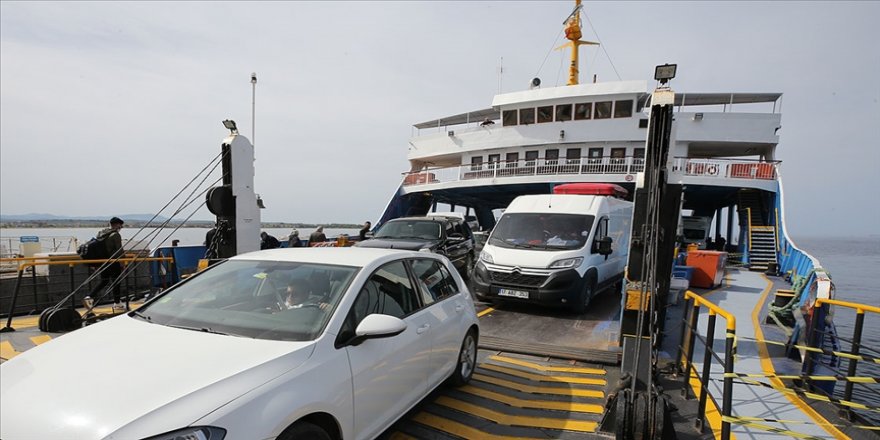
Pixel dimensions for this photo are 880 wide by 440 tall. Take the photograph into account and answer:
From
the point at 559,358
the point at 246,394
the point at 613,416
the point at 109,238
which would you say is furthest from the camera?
the point at 109,238

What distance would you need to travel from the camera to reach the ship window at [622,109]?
691 inches

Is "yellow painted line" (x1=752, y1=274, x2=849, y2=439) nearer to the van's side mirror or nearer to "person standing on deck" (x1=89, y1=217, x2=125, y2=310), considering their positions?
the van's side mirror

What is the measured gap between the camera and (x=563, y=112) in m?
18.7

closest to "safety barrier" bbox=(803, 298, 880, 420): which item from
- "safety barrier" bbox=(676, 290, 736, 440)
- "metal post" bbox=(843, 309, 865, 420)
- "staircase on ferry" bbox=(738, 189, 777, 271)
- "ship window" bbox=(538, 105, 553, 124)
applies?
"metal post" bbox=(843, 309, 865, 420)

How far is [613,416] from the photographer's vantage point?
136 inches

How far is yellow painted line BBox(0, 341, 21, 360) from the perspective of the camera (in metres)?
4.64

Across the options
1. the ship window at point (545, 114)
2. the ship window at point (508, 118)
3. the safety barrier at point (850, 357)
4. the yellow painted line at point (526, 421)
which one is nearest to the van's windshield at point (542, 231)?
the safety barrier at point (850, 357)

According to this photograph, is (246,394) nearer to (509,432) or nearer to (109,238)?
(509,432)

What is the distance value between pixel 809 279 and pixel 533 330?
446 cm

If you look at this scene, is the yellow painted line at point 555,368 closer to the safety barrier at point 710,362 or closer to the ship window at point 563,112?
the safety barrier at point 710,362

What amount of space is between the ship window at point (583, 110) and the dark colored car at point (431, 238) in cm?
1026

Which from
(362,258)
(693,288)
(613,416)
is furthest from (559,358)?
(693,288)

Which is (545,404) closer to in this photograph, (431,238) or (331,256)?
(331,256)

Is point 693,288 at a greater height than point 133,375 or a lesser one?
lesser
